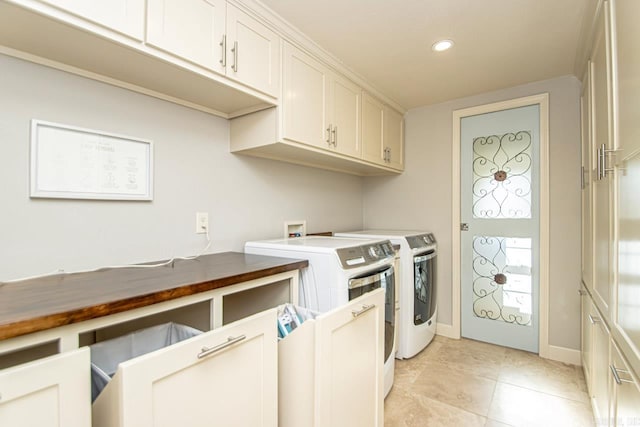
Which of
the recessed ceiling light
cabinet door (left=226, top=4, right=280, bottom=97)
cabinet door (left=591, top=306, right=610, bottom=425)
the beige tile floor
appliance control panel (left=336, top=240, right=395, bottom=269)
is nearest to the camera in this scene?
cabinet door (left=591, top=306, right=610, bottom=425)

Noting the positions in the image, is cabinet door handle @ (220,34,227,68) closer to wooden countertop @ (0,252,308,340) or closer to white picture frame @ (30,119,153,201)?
white picture frame @ (30,119,153,201)

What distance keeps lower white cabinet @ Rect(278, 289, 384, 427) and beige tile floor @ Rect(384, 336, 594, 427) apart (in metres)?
0.62

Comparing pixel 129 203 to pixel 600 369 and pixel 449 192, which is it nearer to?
pixel 600 369

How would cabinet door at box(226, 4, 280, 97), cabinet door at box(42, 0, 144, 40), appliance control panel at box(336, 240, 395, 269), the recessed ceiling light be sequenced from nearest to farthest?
cabinet door at box(42, 0, 144, 40) < cabinet door at box(226, 4, 280, 97) < appliance control panel at box(336, 240, 395, 269) < the recessed ceiling light

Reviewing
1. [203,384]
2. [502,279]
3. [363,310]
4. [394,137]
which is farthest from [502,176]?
[203,384]

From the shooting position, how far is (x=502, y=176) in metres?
2.61

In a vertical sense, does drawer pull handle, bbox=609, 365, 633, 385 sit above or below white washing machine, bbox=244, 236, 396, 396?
below

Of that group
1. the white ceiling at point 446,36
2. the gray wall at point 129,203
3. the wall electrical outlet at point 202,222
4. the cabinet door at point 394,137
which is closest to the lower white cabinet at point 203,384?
the gray wall at point 129,203

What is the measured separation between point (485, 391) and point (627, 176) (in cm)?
157

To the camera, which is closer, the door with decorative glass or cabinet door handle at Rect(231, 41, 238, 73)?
cabinet door handle at Rect(231, 41, 238, 73)

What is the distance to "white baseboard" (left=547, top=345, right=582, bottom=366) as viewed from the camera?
231 centimetres

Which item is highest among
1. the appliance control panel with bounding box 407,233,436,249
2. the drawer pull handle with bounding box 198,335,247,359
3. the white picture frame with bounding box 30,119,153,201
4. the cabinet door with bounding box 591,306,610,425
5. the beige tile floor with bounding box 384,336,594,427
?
the white picture frame with bounding box 30,119,153,201

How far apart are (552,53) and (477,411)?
7.52ft

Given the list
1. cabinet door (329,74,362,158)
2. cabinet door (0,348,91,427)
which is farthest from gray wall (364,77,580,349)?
cabinet door (0,348,91,427)
